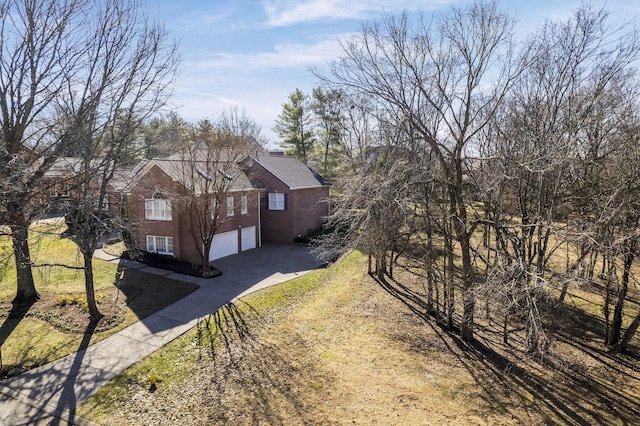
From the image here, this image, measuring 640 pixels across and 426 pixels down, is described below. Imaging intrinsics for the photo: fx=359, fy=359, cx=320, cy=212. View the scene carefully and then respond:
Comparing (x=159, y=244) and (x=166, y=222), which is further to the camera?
(x=159, y=244)

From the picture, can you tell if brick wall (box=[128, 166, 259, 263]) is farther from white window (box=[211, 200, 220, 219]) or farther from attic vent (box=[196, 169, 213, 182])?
attic vent (box=[196, 169, 213, 182])

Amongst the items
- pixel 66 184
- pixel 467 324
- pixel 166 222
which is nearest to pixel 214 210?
pixel 166 222

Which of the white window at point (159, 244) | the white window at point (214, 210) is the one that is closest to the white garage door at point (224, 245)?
the white window at point (214, 210)

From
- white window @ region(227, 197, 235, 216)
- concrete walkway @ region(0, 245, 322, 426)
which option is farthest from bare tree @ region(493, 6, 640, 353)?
white window @ region(227, 197, 235, 216)

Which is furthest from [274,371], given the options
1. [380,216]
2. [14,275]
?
[14,275]

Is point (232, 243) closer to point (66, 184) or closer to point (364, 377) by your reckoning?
point (66, 184)

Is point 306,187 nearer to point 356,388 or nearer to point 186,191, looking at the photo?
point 186,191
